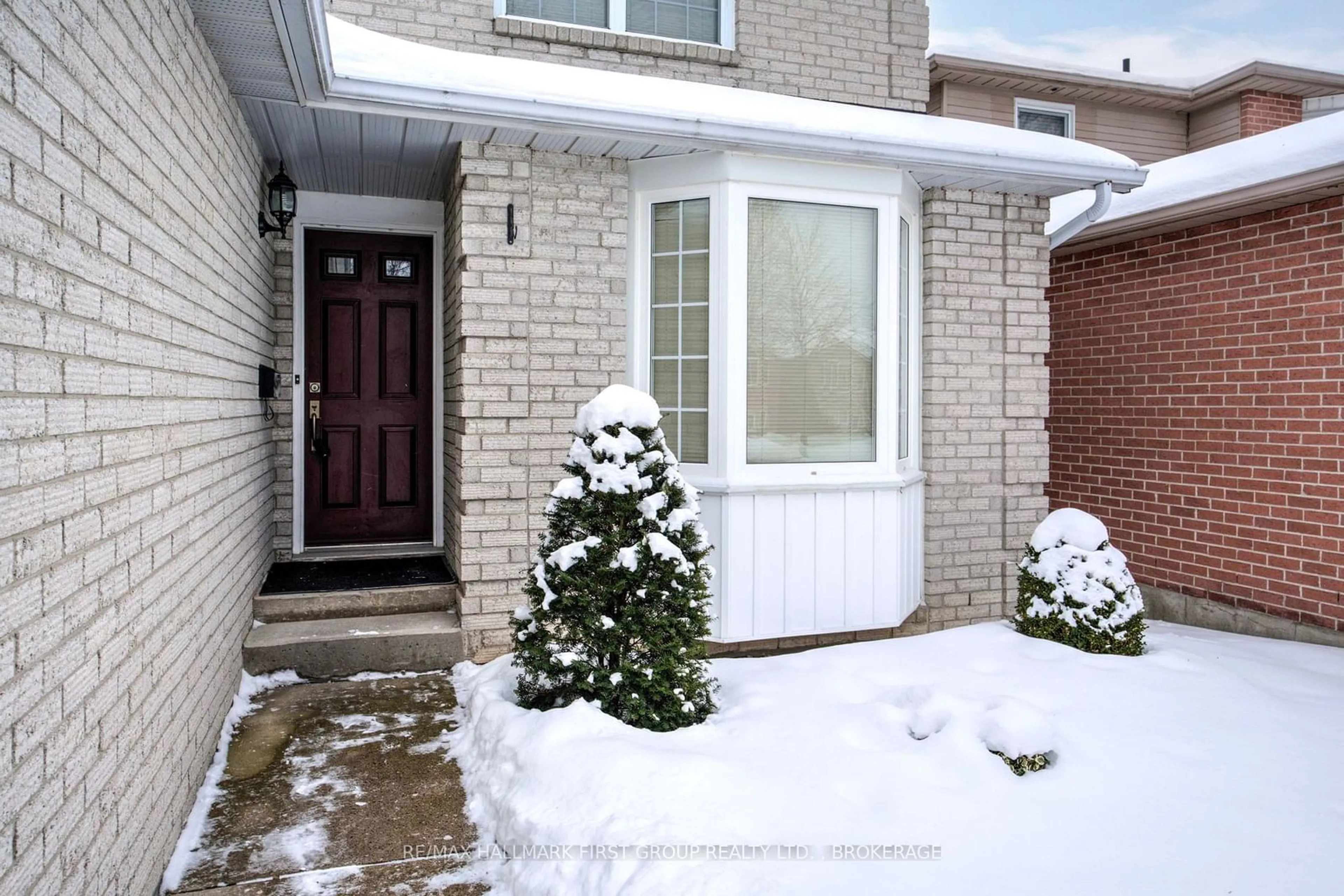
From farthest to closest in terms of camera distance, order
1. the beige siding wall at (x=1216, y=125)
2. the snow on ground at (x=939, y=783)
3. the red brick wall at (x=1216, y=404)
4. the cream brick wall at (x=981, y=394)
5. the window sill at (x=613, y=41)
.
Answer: the beige siding wall at (x=1216, y=125) < the window sill at (x=613, y=41) < the cream brick wall at (x=981, y=394) < the red brick wall at (x=1216, y=404) < the snow on ground at (x=939, y=783)

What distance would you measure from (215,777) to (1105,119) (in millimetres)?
11401

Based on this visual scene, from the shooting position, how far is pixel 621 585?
10.8ft

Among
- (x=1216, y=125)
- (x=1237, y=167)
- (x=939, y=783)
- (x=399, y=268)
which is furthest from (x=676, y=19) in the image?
(x=1216, y=125)

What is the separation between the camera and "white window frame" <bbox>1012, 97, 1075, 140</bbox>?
401 inches

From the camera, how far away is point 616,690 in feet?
10.6

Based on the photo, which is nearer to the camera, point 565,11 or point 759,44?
point 565,11

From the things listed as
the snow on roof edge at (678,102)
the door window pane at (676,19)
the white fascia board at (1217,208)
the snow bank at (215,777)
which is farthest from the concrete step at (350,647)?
the white fascia board at (1217,208)

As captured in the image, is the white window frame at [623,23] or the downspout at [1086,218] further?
the white window frame at [623,23]

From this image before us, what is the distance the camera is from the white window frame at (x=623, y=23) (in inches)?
227

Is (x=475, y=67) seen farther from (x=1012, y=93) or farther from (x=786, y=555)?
(x=1012, y=93)

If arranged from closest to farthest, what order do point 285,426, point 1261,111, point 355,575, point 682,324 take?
point 682,324
point 355,575
point 285,426
point 1261,111

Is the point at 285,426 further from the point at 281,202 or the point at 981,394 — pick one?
the point at 981,394

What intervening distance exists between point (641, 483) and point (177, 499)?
5.20 feet

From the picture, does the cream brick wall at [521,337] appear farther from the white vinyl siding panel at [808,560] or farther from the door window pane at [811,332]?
the white vinyl siding panel at [808,560]
